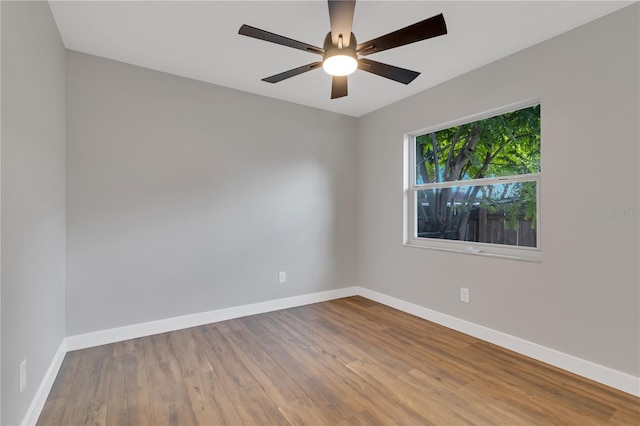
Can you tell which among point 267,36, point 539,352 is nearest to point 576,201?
point 539,352

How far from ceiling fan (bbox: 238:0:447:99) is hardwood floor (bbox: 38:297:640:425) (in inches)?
79.0

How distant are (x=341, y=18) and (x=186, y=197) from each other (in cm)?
215

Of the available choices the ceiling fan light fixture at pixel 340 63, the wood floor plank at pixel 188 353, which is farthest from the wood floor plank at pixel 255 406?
the ceiling fan light fixture at pixel 340 63

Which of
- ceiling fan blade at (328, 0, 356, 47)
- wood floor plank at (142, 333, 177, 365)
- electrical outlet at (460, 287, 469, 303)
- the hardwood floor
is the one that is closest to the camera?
ceiling fan blade at (328, 0, 356, 47)

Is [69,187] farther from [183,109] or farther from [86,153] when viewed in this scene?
[183,109]

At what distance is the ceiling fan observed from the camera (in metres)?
1.56

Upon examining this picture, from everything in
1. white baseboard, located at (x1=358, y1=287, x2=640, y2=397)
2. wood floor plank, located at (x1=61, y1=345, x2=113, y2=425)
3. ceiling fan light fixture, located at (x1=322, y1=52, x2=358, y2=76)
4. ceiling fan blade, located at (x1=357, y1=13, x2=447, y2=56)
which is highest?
ceiling fan blade, located at (x1=357, y1=13, x2=447, y2=56)

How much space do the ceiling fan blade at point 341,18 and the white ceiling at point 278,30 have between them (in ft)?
1.25

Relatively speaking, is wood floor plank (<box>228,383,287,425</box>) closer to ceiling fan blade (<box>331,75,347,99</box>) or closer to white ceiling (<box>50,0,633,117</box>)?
ceiling fan blade (<box>331,75,347,99</box>)

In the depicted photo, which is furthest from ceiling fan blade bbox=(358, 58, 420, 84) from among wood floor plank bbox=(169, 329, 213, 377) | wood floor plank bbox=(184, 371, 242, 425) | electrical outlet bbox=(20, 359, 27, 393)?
electrical outlet bbox=(20, 359, 27, 393)

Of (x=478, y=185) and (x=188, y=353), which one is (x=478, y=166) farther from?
(x=188, y=353)

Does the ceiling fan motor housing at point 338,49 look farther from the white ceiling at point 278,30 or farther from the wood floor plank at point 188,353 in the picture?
the wood floor plank at point 188,353

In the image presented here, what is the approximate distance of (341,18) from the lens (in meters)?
1.59

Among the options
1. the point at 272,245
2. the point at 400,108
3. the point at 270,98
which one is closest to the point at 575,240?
the point at 400,108
